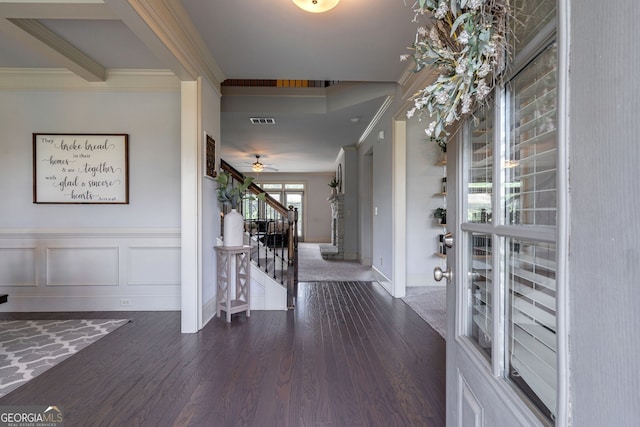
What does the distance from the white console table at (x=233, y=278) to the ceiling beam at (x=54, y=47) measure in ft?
7.09

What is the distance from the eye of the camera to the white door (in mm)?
649

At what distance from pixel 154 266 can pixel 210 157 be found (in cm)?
138

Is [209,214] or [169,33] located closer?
[169,33]

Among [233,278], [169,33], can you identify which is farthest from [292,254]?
[169,33]

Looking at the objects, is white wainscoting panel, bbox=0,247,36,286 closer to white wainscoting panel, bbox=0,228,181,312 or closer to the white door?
white wainscoting panel, bbox=0,228,181,312

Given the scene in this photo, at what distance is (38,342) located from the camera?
263cm

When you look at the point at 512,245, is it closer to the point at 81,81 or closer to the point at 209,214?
the point at 209,214

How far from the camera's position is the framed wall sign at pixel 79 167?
11.1ft

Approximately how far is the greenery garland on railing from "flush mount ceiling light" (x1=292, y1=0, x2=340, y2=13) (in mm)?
1597

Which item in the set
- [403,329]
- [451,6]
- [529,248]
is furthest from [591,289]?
[403,329]

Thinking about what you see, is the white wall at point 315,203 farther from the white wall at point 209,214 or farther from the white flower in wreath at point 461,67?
the white flower in wreath at point 461,67

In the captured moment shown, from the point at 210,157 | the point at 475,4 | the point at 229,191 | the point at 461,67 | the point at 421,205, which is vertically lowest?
the point at 421,205

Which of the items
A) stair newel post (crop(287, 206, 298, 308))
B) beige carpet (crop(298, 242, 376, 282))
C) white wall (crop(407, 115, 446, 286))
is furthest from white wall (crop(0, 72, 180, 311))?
white wall (crop(407, 115, 446, 286))

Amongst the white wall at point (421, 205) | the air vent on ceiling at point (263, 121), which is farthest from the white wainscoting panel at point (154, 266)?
the white wall at point (421, 205)
